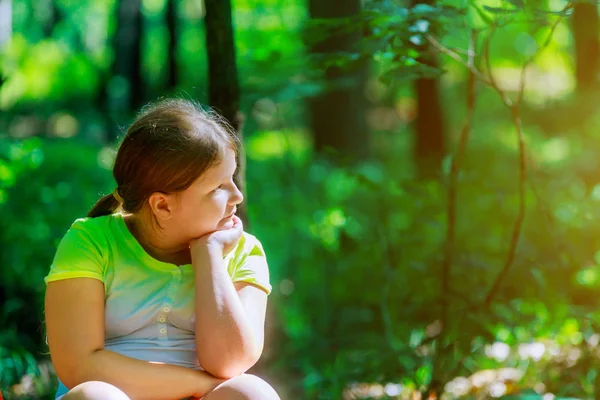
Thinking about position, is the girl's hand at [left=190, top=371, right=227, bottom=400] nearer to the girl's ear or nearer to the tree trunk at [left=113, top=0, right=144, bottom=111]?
the girl's ear

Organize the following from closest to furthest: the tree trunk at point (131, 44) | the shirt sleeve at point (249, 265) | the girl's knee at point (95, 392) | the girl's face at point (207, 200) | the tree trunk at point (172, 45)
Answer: the girl's knee at point (95, 392) → the girl's face at point (207, 200) → the shirt sleeve at point (249, 265) → the tree trunk at point (172, 45) → the tree trunk at point (131, 44)

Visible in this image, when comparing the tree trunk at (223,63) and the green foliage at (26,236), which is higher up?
the tree trunk at (223,63)

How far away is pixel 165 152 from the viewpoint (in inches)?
89.6

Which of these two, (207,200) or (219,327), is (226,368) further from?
(207,200)

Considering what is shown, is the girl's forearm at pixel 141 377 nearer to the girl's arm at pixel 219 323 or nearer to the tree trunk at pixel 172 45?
the girl's arm at pixel 219 323

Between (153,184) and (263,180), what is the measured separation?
5.61 meters

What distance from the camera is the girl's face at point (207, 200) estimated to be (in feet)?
7.54

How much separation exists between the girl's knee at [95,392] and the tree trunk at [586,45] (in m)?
7.59

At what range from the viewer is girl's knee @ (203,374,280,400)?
2090 millimetres

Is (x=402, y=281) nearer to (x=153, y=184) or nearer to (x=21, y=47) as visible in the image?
(x=153, y=184)

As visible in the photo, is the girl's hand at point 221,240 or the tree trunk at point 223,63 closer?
the girl's hand at point 221,240

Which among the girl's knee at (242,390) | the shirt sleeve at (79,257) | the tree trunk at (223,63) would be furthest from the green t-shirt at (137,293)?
the tree trunk at (223,63)

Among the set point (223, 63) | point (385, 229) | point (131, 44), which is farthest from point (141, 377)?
point (131, 44)

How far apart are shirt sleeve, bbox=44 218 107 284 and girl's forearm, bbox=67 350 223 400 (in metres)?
0.23
